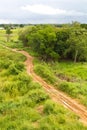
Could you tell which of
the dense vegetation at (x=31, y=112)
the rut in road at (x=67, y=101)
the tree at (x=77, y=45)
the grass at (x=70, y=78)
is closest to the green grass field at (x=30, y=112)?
the dense vegetation at (x=31, y=112)

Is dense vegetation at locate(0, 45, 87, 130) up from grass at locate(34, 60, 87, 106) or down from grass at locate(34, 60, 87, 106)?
up

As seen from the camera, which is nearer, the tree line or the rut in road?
the rut in road

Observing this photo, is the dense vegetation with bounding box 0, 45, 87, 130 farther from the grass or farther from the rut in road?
the grass

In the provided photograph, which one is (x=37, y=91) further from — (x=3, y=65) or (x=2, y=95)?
(x=3, y=65)

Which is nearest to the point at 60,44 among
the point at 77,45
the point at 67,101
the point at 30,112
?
the point at 77,45

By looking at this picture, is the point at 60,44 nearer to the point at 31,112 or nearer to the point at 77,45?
the point at 77,45

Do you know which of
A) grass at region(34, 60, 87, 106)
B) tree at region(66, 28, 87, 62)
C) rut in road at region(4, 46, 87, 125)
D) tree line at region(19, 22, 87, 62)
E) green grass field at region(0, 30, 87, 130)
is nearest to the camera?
green grass field at region(0, 30, 87, 130)

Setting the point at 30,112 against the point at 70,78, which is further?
the point at 70,78

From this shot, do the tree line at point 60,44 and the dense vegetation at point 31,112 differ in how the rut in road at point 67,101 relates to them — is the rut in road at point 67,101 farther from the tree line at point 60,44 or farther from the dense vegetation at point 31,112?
the tree line at point 60,44

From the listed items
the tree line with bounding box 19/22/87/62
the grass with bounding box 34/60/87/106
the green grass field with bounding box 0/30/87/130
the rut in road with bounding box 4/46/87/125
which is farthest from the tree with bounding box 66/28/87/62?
the green grass field with bounding box 0/30/87/130

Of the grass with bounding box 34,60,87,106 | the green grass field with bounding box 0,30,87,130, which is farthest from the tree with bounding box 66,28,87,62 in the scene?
the green grass field with bounding box 0,30,87,130

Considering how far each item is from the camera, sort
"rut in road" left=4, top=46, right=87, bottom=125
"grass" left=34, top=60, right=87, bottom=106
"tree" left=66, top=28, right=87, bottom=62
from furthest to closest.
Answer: "tree" left=66, top=28, right=87, bottom=62
"grass" left=34, top=60, right=87, bottom=106
"rut in road" left=4, top=46, right=87, bottom=125
